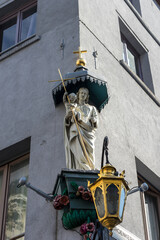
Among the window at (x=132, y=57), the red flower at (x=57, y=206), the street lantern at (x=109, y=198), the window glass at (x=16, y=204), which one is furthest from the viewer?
the window at (x=132, y=57)

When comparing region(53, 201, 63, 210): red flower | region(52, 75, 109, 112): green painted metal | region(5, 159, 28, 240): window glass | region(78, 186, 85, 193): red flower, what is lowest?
region(53, 201, 63, 210): red flower

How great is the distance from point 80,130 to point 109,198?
3123mm

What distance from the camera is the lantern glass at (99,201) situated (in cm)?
720

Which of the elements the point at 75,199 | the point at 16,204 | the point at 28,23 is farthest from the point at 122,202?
the point at 28,23

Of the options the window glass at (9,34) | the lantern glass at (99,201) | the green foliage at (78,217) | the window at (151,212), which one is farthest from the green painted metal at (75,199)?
the window glass at (9,34)

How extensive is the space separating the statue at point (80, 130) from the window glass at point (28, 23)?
430cm

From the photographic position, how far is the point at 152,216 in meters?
12.9

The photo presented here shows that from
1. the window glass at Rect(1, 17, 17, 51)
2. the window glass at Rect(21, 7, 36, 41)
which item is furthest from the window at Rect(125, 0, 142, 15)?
the window glass at Rect(1, 17, 17, 51)

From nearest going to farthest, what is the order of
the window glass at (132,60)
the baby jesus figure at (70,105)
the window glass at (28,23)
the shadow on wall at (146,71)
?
the baby jesus figure at (70,105) → the window glass at (28,23) → the shadow on wall at (146,71) → the window glass at (132,60)

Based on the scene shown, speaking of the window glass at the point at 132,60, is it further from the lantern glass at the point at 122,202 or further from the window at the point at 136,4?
the lantern glass at the point at 122,202

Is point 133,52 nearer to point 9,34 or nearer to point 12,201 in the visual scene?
point 9,34

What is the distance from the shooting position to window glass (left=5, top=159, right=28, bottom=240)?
1094 centimetres

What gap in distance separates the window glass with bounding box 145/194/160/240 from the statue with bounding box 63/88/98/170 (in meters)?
3.28

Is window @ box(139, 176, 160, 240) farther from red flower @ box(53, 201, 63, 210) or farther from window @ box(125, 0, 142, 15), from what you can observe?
window @ box(125, 0, 142, 15)
